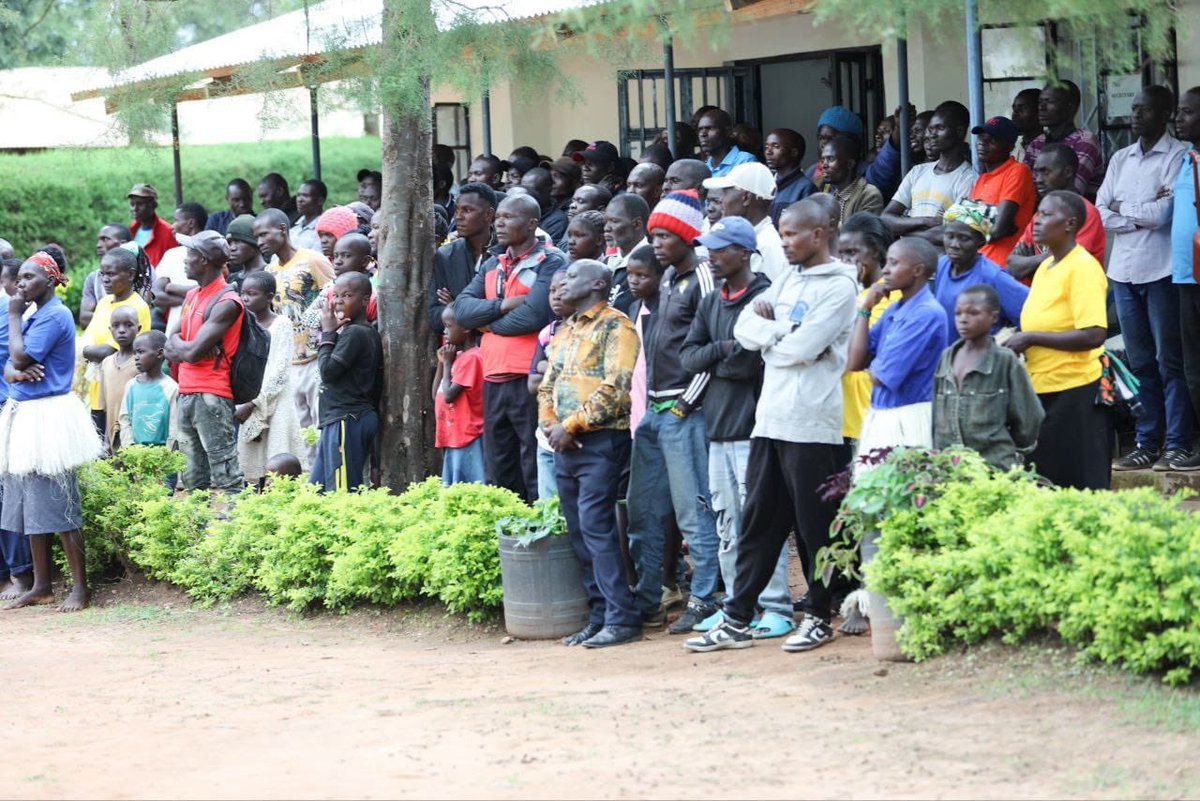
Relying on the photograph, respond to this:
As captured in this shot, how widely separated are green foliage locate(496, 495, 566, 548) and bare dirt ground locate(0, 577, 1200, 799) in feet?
1.80

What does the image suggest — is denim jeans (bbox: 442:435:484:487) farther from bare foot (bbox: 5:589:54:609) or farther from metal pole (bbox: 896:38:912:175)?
metal pole (bbox: 896:38:912:175)

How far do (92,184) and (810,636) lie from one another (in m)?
24.2

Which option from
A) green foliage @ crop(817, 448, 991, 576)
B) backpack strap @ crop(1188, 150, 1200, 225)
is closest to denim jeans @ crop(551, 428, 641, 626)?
green foliage @ crop(817, 448, 991, 576)

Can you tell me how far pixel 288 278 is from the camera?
37.4 feet

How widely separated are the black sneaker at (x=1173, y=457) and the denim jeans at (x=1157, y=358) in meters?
0.02

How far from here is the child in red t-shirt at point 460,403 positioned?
31.4 feet

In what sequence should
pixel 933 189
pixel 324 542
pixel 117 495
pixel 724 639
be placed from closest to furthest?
pixel 724 639 < pixel 324 542 < pixel 933 189 < pixel 117 495

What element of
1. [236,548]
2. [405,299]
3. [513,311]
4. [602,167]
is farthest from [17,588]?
[602,167]

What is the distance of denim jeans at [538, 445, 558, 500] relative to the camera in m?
8.71

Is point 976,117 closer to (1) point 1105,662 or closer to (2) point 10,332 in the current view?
(1) point 1105,662

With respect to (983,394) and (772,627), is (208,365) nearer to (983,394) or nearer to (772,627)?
(772,627)

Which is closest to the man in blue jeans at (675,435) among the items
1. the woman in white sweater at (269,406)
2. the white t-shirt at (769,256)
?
the white t-shirt at (769,256)

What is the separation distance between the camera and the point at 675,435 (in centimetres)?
807

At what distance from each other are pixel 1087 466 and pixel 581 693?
2716 millimetres
